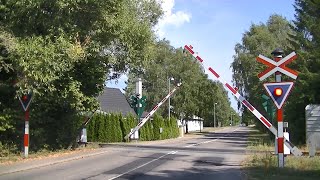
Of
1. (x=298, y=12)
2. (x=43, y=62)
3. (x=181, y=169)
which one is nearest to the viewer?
(x=181, y=169)

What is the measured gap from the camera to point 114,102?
6278 centimetres

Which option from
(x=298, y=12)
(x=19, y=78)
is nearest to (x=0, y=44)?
(x=19, y=78)

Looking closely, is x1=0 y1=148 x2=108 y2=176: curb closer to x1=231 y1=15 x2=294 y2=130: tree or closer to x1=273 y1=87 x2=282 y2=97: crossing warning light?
x1=273 y1=87 x2=282 y2=97: crossing warning light

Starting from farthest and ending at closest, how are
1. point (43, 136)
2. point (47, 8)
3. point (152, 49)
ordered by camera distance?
point (152, 49) → point (43, 136) → point (47, 8)

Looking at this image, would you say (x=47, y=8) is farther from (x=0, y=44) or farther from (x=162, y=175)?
(x=162, y=175)

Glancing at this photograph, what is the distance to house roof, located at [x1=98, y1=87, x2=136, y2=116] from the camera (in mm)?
59625

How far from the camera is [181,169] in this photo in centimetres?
1622

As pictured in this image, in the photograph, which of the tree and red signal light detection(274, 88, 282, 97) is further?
the tree

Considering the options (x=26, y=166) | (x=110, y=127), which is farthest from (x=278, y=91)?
(x=110, y=127)

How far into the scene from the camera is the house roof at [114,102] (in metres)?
59.6

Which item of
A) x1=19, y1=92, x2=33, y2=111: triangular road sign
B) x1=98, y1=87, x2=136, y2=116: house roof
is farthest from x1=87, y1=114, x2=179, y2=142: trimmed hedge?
x1=19, y1=92, x2=33, y2=111: triangular road sign

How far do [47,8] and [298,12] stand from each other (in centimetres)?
2564

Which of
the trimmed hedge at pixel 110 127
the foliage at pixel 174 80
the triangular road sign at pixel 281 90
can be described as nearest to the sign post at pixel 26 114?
the triangular road sign at pixel 281 90

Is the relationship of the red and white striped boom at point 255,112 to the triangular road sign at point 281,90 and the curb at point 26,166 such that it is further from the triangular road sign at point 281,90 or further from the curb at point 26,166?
the curb at point 26,166
